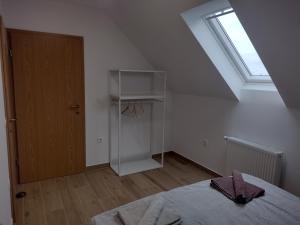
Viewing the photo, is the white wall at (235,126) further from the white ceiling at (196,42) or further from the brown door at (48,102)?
the brown door at (48,102)

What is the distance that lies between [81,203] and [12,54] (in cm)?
201

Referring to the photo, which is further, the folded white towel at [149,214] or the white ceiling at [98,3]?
the white ceiling at [98,3]

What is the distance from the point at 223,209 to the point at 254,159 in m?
1.29

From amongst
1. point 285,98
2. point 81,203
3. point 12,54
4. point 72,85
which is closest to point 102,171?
point 81,203

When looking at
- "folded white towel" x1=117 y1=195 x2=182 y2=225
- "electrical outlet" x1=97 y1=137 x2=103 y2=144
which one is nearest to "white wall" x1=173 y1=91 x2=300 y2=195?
"electrical outlet" x1=97 y1=137 x2=103 y2=144

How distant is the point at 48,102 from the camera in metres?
3.05

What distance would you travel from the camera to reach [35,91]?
9.68 ft

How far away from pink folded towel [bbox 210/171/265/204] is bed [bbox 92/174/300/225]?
37 mm

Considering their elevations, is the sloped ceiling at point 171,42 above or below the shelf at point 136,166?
above

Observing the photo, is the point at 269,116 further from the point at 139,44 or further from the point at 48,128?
the point at 48,128

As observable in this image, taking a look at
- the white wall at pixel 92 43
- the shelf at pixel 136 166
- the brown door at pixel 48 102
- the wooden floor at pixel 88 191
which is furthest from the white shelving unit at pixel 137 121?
the brown door at pixel 48 102

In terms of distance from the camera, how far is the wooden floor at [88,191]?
238cm

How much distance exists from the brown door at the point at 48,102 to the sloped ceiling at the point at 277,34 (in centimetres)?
225

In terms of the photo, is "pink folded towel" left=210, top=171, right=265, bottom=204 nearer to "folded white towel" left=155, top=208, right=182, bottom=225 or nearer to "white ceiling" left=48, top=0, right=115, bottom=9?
"folded white towel" left=155, top=208, right=182, bottom=225
